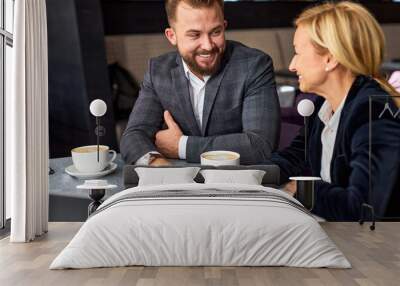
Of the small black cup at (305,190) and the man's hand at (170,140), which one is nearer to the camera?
the small black cup at (305,190)

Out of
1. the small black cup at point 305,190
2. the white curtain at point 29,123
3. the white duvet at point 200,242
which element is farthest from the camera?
the small black cup at point 305,190

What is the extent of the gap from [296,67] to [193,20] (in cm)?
97

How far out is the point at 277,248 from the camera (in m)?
3.84

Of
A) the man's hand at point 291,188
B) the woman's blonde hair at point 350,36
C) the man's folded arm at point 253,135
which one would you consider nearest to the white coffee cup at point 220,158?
the man's folded arm at point 253,135

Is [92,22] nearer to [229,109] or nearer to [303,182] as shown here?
[229,109]

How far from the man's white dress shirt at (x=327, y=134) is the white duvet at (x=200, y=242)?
1.78 metres

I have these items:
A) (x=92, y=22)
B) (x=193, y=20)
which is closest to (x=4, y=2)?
(x=92, y=22)

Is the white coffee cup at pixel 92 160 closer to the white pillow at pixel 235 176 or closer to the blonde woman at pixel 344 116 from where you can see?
the white pillow at pixel 235 176

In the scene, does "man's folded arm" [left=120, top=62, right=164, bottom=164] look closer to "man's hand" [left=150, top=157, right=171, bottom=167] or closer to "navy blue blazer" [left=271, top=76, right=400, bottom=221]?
"man's hand" [left=150, top=157, right=171, bottom=167]

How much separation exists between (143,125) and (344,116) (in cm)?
171

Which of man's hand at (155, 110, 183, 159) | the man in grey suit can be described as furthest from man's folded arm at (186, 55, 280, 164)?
man's hand at (155, 110, 183, 159)

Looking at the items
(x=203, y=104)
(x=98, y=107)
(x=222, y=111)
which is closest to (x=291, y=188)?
(x=222, y=111)

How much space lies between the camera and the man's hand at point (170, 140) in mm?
5559

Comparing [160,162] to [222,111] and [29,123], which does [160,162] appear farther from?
[29,123]
